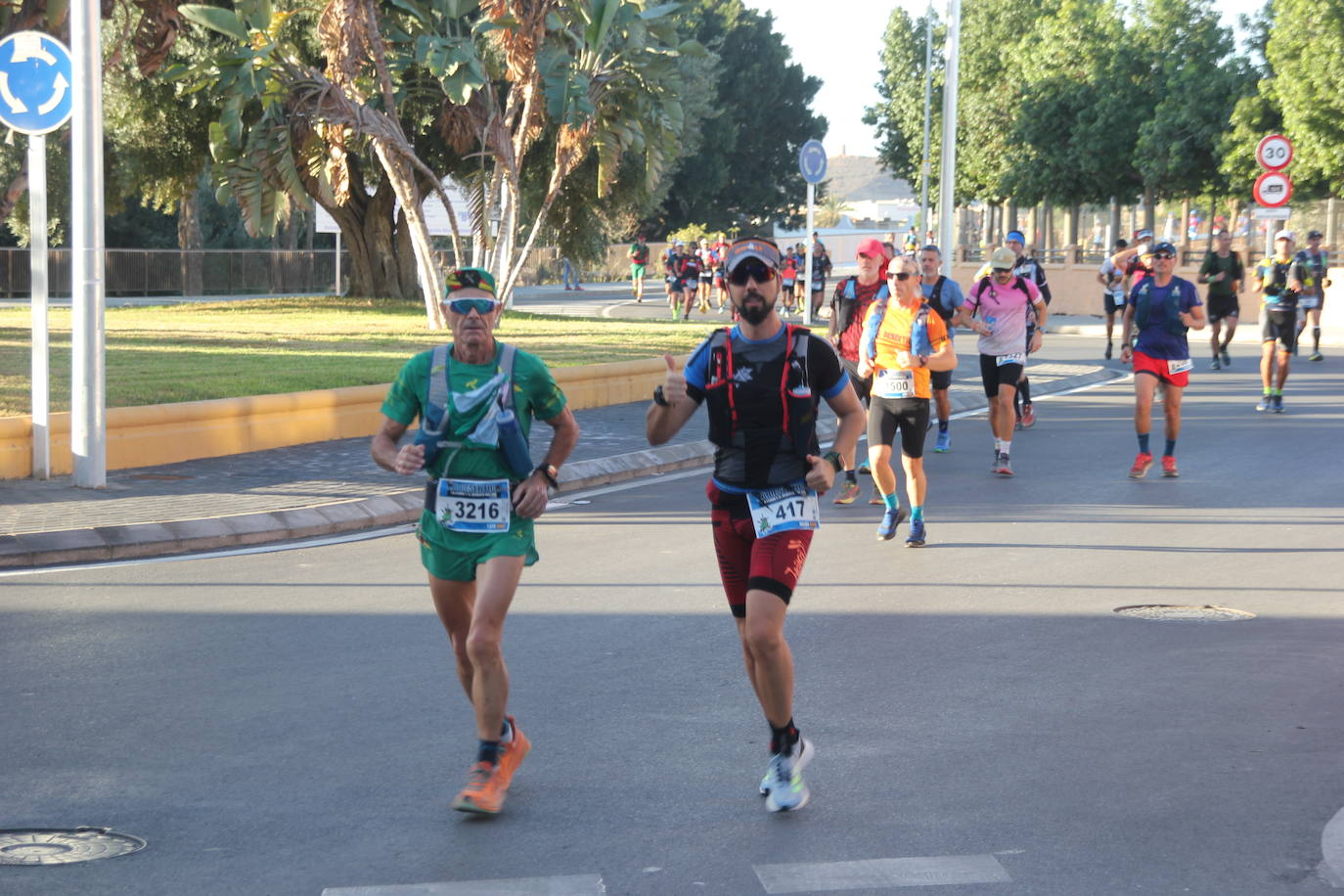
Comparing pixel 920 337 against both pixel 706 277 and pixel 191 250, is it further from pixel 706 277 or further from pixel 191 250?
pixel 191 250

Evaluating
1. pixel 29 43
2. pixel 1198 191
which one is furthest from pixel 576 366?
pixel 1198 191

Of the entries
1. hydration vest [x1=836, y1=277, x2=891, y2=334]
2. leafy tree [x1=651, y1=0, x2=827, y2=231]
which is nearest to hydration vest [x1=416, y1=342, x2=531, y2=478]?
hydration vest [x1=836, y1=277, x2=891, y2=334]

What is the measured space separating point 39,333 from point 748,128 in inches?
2634

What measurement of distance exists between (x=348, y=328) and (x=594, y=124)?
4.83m

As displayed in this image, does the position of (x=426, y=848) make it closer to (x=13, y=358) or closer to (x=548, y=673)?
(x=548, y=673)

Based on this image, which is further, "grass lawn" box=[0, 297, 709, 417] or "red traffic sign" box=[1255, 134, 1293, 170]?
"red traffic sign" box=[1255, 134, 1293, 170]

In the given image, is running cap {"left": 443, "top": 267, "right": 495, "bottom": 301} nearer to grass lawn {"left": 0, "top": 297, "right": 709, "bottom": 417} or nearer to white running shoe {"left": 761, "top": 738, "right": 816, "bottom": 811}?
white running shoe {"left": 761, "top": 738, "right": 816, "bottom": 811}

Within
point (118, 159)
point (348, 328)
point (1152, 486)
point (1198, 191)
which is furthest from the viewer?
point (1198, 191)

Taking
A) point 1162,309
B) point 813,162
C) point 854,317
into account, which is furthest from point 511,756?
point 813,162

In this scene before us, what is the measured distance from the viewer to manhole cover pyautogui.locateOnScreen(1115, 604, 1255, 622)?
8445 mm

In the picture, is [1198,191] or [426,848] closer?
[426,848]

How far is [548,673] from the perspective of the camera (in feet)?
23.5

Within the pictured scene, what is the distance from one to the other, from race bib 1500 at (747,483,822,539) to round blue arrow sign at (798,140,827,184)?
19000 millimetres

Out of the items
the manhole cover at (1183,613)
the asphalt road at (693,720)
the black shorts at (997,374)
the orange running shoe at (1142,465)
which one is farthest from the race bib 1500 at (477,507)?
the orange running shoe at (1142,465)
